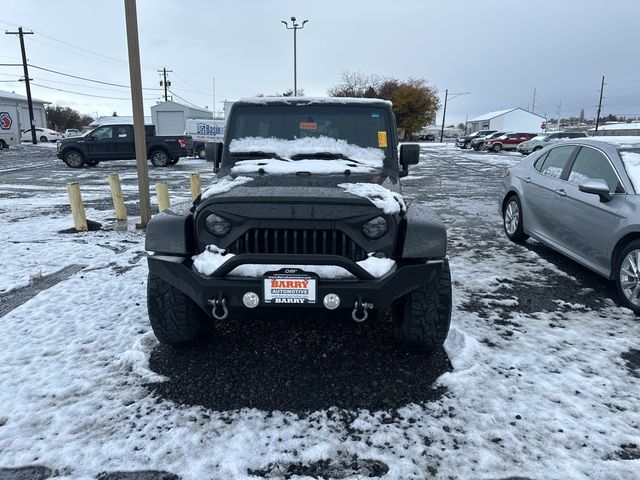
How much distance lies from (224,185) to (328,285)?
116 cm

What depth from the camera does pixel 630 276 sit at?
436cm

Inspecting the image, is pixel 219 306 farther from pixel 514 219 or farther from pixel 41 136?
pixel 41 136

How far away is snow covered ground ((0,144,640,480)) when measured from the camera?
245 cm

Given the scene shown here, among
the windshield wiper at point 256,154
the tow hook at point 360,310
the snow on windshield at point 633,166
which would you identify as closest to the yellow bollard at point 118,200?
the windshield wiper at point 256,154

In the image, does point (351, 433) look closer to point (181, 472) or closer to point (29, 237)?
point (181, 472)

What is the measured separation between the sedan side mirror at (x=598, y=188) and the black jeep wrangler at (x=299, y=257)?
2.18 m

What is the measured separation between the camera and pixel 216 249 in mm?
3061

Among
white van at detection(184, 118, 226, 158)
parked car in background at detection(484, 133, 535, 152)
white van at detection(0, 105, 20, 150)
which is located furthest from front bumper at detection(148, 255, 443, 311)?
white van at detection(0, 105, 20, 150)

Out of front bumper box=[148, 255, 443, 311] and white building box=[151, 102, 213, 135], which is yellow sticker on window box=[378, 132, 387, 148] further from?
white building box=[151, 102, 213, 135]

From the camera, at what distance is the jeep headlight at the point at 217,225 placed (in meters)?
3.08

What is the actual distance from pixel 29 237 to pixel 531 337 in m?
7.30

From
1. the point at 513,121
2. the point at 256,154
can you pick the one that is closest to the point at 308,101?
the point at 256,154

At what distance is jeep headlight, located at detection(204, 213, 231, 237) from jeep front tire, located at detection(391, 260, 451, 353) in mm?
1323

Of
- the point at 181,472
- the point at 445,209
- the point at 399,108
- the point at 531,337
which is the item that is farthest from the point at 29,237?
the point at 399,108
